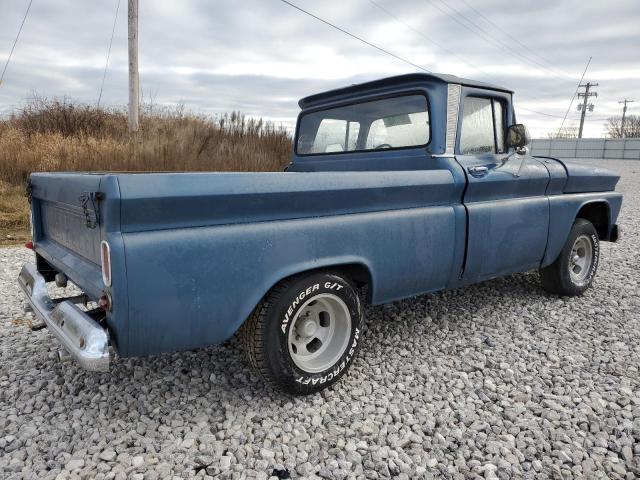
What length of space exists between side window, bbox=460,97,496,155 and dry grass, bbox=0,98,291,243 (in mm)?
5939

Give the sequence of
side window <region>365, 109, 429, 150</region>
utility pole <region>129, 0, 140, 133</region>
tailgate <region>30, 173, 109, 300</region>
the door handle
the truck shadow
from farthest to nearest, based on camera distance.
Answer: utility pole <region>129, 0, 140, 133</region> → side window <region>365, 109, 429, 150</region> → the door handle → the truck shadow → tailgate <region>30, 173, 109, 300</region>

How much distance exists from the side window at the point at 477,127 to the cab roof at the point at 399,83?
4.5 inches

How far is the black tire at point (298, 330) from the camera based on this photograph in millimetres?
2477

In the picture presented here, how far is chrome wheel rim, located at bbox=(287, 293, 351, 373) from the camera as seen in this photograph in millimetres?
2740

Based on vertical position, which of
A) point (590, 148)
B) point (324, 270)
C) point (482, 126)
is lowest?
point (324, 270)

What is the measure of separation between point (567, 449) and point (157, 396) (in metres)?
2.12

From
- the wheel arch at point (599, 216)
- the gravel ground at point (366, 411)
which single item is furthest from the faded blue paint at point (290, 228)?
the wheel arch at point (599, 216)

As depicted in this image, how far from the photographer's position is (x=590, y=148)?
132 ft

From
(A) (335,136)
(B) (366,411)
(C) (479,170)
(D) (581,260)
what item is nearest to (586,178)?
(D) (581,260)

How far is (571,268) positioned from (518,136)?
1.60 metres

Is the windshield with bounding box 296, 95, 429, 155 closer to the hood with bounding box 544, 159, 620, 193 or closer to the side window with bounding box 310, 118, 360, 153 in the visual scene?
the side window with bounding box 310, 118, 360, 153

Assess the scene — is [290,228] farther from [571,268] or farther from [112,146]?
[112,146]

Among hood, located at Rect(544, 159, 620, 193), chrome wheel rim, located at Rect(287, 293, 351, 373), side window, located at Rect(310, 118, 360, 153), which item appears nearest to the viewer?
chrome wheel rim, located at Rect(287, 293, 351, 373)

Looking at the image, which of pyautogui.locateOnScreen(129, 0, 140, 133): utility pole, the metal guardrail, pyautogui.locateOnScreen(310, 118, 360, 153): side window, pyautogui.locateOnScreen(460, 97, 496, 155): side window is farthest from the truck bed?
the metal guardrail
